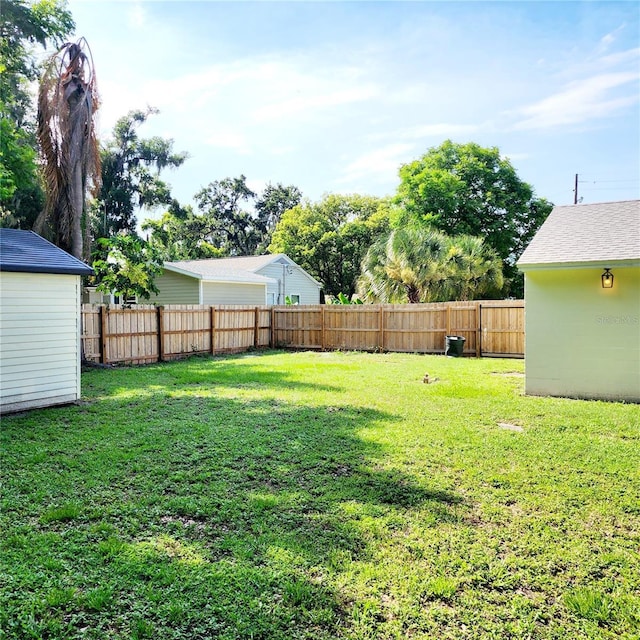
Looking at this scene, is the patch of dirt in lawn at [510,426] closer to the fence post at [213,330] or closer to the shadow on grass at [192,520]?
the shadow on grass at [192,520]

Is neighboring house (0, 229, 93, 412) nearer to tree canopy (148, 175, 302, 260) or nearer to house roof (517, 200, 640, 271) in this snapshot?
house roof (517, 200, 640, 271)

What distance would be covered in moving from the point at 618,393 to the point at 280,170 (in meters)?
34.5

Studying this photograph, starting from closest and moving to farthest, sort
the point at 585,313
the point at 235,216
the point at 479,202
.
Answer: the point at 585,313, the point at 479,202, the point at 235,216

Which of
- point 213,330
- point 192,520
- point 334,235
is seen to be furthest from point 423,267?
point 334,235

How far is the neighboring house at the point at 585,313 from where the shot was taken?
23.8 feet

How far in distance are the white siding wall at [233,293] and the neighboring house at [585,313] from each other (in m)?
12.1

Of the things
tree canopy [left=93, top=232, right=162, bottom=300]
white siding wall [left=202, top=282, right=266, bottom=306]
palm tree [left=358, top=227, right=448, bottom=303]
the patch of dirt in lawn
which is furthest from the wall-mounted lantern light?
white siding wall [left=202, top=282, right=266, bottom=306]

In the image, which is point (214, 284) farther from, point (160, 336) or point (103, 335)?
point (103, 335)

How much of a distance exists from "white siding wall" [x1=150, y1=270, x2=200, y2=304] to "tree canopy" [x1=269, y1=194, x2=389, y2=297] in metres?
13.5

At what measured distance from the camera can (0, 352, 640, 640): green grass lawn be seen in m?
2.27

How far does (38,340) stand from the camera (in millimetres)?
6508

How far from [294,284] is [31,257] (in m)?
18.5

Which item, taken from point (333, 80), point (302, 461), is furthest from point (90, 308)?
point (302, 461)

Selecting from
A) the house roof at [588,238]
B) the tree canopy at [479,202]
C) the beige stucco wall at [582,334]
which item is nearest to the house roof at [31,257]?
the house roof at [588,238]
